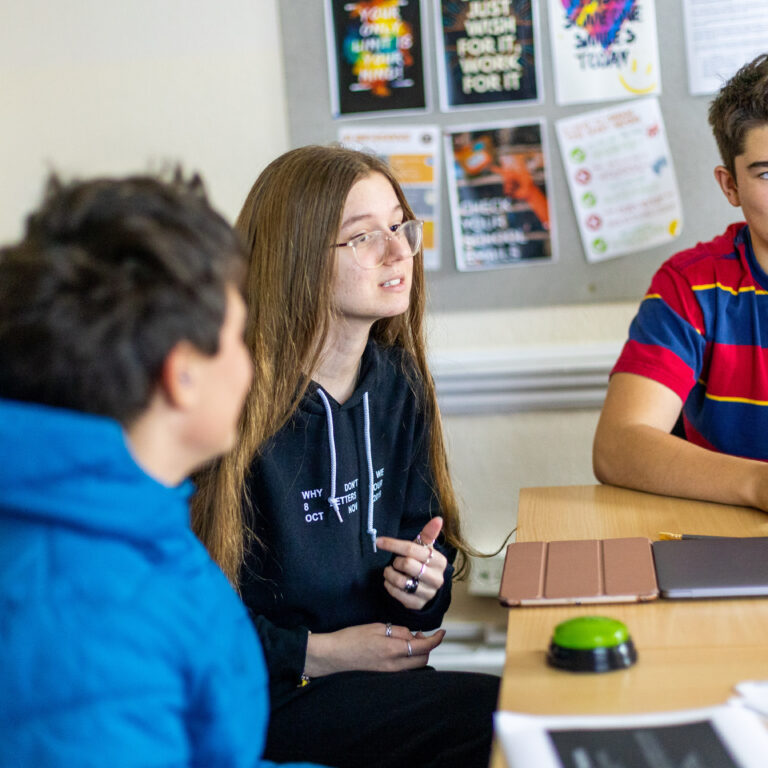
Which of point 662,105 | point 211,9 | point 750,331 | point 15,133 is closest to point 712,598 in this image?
point 750,331

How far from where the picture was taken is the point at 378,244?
1.33m

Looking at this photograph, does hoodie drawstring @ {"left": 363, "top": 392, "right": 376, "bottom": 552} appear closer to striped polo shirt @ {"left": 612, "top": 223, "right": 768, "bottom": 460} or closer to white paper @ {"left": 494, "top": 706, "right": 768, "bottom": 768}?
striped polo shirt @ {"left": 612, "top": 223, "right": 768, "bottom": 460}

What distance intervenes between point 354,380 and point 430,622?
1.17 feet

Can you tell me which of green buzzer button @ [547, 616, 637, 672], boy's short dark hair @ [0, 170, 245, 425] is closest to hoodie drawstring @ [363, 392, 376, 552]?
green buzzer button @ [547, 616, 637, 672]

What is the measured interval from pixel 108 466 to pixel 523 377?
1342 millimetres

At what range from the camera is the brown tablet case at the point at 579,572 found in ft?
3.05

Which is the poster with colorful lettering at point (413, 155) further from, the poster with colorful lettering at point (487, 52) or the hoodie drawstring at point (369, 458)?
the hoodie drawstring at point (369, 458)

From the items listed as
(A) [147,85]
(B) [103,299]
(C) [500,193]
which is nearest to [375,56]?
(C) [500,193]

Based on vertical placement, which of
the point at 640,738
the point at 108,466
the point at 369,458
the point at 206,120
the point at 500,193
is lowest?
the point at 640,738

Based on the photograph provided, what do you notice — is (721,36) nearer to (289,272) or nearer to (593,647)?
(289,272)

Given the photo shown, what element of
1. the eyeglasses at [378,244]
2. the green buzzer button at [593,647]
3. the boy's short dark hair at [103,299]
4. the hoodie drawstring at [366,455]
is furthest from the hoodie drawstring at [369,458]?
the boy's short dark hair at [103,299]

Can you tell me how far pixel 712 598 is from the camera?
3.03 feet

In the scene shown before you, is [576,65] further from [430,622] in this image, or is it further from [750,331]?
[430,622]

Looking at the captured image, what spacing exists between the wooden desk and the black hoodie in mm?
261
